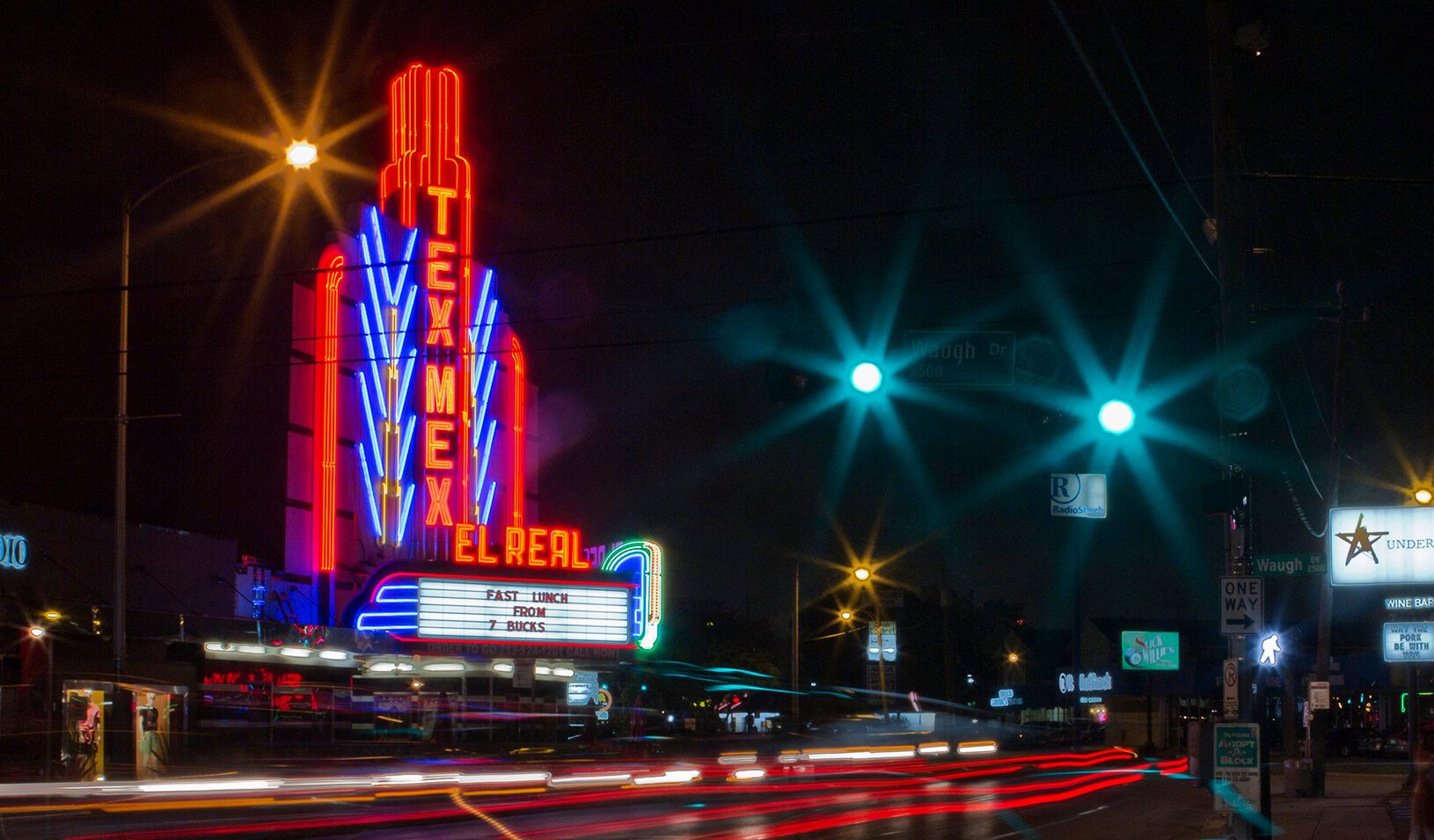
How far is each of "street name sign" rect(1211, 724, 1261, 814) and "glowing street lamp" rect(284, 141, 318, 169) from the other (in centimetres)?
1400

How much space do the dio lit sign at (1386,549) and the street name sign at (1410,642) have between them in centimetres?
322

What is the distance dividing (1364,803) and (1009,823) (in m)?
9.06

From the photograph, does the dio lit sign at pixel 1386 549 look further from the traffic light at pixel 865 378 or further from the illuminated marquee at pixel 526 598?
the illuminated marquee at pixel 526 598

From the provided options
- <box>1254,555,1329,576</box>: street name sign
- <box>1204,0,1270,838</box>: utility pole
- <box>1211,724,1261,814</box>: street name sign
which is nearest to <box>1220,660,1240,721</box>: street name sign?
<box>1204,0,1270,838</box>: utility pole

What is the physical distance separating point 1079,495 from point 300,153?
12.8m

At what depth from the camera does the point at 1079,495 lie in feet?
68.2

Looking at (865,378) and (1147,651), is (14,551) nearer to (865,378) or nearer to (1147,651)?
(865,378)

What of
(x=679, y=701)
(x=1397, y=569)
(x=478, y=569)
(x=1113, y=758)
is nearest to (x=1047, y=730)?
(x=1113, y=758)

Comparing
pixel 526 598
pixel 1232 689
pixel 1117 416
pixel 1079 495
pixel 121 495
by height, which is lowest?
pixel 1232 689

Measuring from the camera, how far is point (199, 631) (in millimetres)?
31500

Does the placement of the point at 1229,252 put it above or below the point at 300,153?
below

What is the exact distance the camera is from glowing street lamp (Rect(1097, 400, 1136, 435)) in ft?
46.7

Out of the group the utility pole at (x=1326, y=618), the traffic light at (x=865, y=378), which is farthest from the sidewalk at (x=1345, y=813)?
the traffic light at (x=865, y=378)

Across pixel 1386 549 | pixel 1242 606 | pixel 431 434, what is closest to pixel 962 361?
pixel 1242 606
